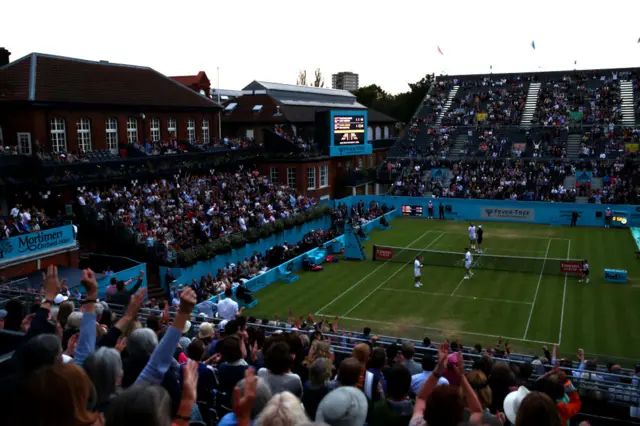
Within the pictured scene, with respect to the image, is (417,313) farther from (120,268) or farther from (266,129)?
(266,129)

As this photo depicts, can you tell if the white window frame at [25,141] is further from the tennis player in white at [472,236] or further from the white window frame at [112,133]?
the tennis player in white at [472,236]

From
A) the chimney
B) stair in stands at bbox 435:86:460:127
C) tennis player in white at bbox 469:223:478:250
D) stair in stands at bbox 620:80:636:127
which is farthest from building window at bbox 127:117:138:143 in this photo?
stair in stands at bbox 620:80:636:127

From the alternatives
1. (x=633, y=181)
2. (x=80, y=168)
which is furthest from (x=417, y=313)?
(x=633, y=181)

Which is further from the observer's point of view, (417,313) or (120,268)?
(120,268)

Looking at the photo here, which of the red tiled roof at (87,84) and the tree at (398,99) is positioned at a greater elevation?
the tree at (398,99)

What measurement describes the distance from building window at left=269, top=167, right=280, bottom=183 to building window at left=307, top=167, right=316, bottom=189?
9.01 feet

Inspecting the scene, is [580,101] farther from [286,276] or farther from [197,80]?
[286,276]

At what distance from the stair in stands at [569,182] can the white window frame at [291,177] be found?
78.5 ft

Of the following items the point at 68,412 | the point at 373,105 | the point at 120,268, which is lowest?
the point at 120,268

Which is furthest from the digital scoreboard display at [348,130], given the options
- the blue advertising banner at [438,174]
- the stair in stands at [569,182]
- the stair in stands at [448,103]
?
the stair in stands at [569,182]

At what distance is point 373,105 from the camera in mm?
99250

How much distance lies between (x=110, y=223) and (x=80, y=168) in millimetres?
3617

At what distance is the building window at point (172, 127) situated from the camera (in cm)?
4116

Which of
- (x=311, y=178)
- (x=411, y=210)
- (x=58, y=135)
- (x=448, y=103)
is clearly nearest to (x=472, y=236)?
(x=411, y=210)
